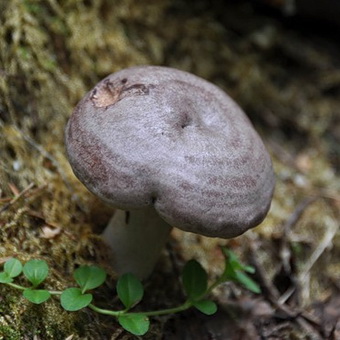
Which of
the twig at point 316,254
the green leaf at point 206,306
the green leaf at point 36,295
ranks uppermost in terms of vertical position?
the green leaf at point 36,295

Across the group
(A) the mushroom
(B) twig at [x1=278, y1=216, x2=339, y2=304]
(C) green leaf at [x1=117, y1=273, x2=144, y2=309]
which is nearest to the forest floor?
(B) twig at [x1=278, y1=216, x2=339, y2=304]

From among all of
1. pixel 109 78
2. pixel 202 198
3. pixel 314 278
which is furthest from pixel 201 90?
pixel 314 278

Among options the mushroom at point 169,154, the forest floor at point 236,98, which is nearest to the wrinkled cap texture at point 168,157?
the mushroom at point 169,154

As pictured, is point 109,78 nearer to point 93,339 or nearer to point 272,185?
point 272,185

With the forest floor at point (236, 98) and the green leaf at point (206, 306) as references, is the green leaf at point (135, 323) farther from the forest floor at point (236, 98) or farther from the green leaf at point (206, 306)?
the green leaf at point (206, 306)

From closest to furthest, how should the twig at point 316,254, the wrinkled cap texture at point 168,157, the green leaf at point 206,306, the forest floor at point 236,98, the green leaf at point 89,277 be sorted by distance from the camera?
the wrinkled cap texture at point 168,157 < the green leaf at point 89,277 < the green leaf at point 206,306 < the forest floor at point 236,98 < the twig at point 316,254

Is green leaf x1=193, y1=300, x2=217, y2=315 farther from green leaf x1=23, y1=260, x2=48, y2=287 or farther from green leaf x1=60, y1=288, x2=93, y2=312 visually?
green leaf x1=23, y1=260, x2=48, y2=287
